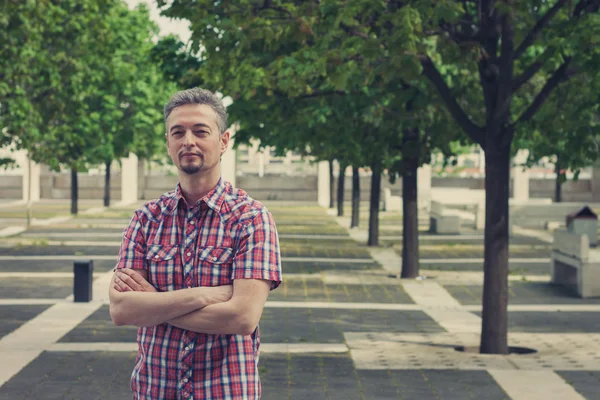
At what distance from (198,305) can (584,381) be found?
770cm

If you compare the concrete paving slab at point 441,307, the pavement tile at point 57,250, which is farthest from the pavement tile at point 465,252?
the pavement tile at point 57,250

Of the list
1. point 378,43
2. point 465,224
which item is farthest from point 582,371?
point 465,224

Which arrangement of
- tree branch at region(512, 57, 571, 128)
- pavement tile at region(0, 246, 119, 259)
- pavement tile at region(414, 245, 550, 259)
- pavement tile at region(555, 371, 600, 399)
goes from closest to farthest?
pavement tile at region(555, 371, 600, 399) < tree branch at region(512, 57, 571, 128) < pavement tile at region(0, 246, 119, 259) < pavement tile at region(414, 245, 550, 259)

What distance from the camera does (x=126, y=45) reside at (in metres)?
45.7

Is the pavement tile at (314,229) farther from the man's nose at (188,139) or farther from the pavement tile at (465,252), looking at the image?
the man's nose at (188,139)

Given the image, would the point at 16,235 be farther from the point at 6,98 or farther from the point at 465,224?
the point at 465,224

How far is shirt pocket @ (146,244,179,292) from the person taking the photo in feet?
13.2

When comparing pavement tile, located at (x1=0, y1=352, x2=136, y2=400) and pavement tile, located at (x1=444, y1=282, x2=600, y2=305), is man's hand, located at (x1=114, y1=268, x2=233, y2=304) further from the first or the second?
pavement tile, located at (x1=444, y1=282, x2=600, y2=305)

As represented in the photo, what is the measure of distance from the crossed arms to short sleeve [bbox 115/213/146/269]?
3 cm

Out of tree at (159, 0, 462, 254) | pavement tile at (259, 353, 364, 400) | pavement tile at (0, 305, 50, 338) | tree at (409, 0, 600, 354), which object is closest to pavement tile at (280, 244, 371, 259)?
tree at (159, 0, 462, 254)

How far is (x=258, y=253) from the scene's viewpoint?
3.99 m

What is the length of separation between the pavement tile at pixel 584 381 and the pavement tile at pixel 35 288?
929 cm

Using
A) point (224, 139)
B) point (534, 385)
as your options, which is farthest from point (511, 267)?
point (224, 139)

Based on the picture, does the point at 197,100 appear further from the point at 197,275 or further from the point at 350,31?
the point at 350,31
